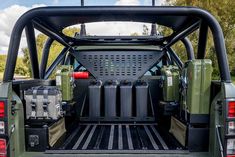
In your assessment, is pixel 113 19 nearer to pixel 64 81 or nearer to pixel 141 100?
pixel 64 81

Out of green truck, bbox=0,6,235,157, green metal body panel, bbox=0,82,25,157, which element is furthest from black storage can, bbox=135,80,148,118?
green metal body panel, bbox=0,82,25,157

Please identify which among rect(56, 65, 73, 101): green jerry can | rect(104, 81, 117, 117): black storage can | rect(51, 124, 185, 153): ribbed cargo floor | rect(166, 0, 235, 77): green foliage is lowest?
rect(51, 124, 185, 153): ribbed cargo floor

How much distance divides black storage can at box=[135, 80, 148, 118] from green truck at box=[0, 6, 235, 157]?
1 cm

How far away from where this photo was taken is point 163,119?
458 centimetres

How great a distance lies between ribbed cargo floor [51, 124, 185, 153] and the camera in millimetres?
3284

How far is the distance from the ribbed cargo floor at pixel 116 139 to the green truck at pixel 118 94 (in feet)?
0.04

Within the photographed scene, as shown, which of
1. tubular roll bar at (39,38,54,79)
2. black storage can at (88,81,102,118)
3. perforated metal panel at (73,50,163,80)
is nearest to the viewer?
black storage can at (88,81,102,118)

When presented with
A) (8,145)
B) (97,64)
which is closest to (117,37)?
(97,64)

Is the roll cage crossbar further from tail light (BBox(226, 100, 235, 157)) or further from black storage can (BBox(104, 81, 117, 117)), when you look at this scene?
black storage can (BBox(104, 81, 117, 117))

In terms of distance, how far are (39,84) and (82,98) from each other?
1.28 metres

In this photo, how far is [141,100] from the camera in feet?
14.9

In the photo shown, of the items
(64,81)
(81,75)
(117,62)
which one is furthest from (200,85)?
(81,75)

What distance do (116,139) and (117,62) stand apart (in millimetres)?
1622

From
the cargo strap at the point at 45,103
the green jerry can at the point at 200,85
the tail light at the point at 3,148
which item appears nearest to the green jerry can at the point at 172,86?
the green jerry can at the point at 200,85
